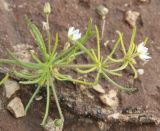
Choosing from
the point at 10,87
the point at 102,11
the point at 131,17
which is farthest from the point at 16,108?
the point at 131,17

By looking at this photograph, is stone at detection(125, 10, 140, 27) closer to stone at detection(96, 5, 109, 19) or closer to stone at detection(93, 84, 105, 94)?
stone at detection(96, 5, 109, 19)

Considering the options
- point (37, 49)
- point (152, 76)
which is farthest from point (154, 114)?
point (37, 49)

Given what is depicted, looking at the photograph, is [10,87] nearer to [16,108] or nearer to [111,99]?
[16,108]

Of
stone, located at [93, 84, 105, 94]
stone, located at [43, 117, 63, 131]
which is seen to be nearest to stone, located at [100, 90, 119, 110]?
stone, located at [93, 84, 105, 94]

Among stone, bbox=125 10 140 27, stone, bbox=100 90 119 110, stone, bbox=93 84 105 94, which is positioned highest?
stone, bbox=125 10 140 27

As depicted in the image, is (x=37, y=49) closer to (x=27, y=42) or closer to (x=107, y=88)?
(x=27, y=42)
